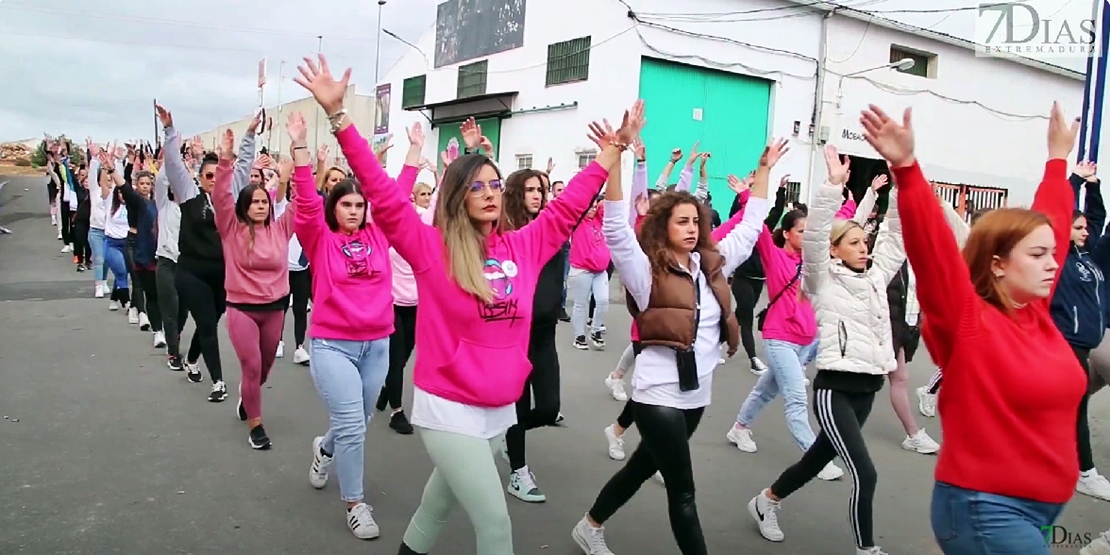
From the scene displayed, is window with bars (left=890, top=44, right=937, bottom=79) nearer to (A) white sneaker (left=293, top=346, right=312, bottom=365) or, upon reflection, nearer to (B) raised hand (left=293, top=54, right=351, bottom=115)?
(A) white sneaker (left=293, top=346, right=312, bottom=365)

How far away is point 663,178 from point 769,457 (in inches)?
96.6

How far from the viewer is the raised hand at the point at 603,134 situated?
3.46 m

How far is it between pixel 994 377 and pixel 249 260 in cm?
469

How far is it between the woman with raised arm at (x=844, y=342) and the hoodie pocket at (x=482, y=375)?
189 centimetres

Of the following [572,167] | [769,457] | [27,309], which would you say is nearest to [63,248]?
[27,309]

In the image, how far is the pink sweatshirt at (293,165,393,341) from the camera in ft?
14.6

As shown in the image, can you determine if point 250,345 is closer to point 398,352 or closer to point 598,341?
point 398,352

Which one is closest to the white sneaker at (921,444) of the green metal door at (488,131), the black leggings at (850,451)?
the black leggings at (850,451)

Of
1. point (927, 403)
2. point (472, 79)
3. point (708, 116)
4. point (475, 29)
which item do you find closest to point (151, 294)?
point (927, 403)

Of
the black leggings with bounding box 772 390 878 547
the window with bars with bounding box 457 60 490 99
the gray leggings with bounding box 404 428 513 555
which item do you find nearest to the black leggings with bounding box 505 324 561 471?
the black leggings with bounding box 772 390 878 547

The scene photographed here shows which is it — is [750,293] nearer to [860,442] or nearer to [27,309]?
[860,442]

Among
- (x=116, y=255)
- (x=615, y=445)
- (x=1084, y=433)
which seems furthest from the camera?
(x=116, y=255)

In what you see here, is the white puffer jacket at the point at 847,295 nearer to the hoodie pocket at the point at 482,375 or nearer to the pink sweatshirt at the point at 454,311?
the pink sweatshirt at the point at 454,311

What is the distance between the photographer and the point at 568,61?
20500 mm
